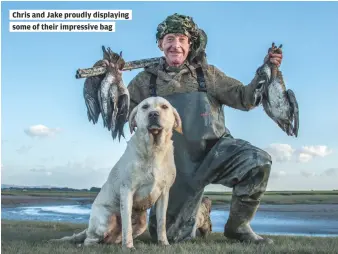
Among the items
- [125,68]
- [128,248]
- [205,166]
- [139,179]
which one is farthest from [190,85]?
[128,248]

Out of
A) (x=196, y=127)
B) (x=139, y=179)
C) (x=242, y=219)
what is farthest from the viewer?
(x=196, y=127)

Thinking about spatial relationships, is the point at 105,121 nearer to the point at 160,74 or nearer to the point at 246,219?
the point at 160,74

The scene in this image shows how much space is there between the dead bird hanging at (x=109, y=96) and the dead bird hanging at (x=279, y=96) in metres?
1.83

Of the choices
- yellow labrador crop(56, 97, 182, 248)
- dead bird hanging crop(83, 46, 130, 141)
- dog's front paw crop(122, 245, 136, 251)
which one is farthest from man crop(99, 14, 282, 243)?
dog's front paw crop(122, 245, 136, 251)

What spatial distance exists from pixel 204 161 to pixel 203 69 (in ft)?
4.39

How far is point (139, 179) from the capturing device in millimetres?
6336

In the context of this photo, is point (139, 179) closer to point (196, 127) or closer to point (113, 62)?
point (196, 127)

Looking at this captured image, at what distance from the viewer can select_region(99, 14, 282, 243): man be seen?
7.19 m

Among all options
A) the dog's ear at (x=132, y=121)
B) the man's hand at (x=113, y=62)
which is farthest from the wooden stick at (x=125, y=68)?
the dog's ear at (x=132, y=121)

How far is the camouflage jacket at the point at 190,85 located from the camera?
7.54 meters

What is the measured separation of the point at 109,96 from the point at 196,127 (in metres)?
1.32

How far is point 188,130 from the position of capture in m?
7.39

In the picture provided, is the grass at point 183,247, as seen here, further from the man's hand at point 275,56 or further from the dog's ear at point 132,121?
the man's hand at point 275,56

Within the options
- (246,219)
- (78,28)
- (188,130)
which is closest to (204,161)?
(188,130)
